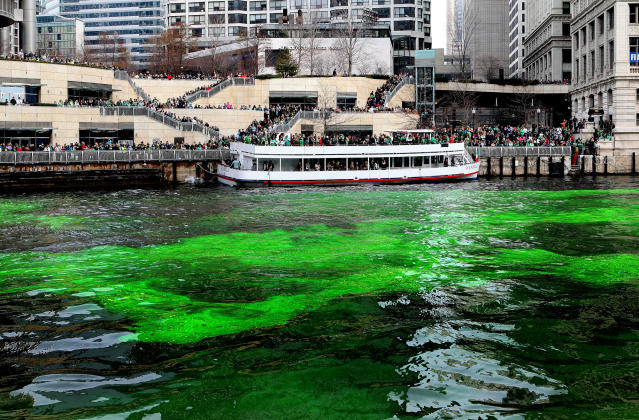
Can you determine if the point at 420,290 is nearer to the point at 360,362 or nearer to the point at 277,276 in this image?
the point at 277,276

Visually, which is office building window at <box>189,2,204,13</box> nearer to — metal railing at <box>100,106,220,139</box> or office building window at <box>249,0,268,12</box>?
office building window at <box>249,0,268,12</box>

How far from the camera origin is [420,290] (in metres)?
22.8

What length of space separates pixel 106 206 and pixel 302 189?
67.7 ft

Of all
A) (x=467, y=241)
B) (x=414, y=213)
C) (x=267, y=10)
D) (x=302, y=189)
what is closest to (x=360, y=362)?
(x=467, y=241)

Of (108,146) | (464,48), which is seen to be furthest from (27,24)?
(464,48)

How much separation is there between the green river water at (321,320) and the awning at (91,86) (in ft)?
162

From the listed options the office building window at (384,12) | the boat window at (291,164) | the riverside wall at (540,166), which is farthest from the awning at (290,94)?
the office building window at (384,12)

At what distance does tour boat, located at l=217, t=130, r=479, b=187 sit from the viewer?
6900 cm

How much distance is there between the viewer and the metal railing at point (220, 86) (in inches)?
3585

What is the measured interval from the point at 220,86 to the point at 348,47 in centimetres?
2457

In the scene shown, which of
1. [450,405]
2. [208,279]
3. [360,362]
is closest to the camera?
[450,405]

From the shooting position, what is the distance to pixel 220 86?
9288cm

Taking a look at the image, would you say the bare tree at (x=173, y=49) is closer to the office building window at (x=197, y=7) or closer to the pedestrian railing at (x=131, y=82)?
the office building window at (x=197, y=7)

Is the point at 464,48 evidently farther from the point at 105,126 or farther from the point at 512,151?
the point at 105,126
